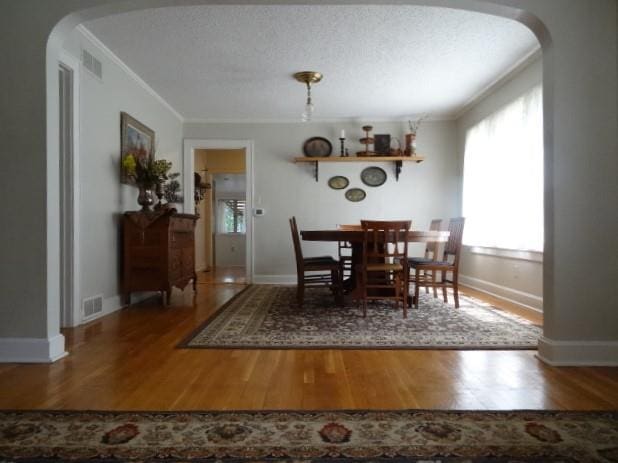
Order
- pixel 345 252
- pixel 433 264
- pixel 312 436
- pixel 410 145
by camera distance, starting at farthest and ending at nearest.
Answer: pixel 345 252
pixel 410 145
pixel 433 264
pixel 312 436

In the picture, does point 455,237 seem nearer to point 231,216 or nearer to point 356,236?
point 356,236

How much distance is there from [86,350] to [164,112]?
373 cm

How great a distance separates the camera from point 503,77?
4613 mm

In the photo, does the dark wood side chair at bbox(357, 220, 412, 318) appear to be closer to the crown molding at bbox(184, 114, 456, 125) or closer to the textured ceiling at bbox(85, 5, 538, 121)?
the textured ceiling at bbox(85, 5, 538, 121)

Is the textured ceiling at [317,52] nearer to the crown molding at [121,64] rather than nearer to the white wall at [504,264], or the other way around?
the crown molding at [121,64]

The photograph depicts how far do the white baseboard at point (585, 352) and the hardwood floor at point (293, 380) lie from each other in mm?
89

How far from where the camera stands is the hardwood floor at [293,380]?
1826 millimetres

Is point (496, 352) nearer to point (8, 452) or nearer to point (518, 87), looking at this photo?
point (8, 452)

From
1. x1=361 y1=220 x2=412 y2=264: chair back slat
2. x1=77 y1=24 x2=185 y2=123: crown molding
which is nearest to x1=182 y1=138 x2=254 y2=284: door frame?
x1=77 y1=24 x2=185 y2=123: crown molding

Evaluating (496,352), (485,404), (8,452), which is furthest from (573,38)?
(8,452)

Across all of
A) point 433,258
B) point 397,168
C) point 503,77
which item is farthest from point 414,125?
point 433,258

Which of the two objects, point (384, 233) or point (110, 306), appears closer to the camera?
point (384, 233)

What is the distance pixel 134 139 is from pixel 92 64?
969 millimetres

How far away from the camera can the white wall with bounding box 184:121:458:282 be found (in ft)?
21.1
